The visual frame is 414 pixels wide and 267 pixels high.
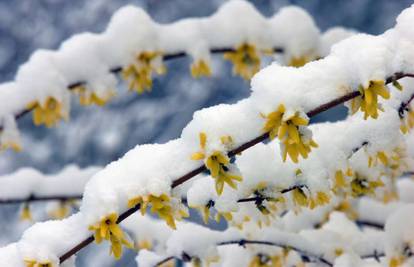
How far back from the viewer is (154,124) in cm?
689

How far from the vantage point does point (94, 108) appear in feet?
23.8

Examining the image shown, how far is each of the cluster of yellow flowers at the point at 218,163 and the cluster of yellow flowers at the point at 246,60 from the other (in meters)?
1.15

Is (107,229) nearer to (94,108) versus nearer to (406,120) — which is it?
(406,120)

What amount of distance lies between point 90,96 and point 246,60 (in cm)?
62

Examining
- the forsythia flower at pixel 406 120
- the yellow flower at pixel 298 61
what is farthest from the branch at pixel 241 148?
the yellow flower at pixel 298 61

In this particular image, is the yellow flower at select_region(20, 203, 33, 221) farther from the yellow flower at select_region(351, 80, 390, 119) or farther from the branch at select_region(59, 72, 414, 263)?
the yellow flower at select_region(351, 80, 390, 119)

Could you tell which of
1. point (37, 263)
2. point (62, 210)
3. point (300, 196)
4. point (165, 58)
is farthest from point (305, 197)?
point (62, 210)

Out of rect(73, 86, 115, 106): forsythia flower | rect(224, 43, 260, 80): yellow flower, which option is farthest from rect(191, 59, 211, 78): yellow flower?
rect(73, 86, 115, 106): forsythia flower

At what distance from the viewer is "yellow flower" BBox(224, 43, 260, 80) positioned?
7.85 feet

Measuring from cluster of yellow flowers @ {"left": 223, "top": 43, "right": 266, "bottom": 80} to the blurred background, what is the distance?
4.02m

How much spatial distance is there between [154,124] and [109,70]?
456 cm

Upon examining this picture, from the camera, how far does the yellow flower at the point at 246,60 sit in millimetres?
2393

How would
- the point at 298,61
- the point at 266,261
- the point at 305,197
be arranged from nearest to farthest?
the point at 305,197, the point at 266,261, the point at 298,61

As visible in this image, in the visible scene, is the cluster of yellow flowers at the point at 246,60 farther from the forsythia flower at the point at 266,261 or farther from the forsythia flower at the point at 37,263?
the forsythia flower at the point at 37,263
